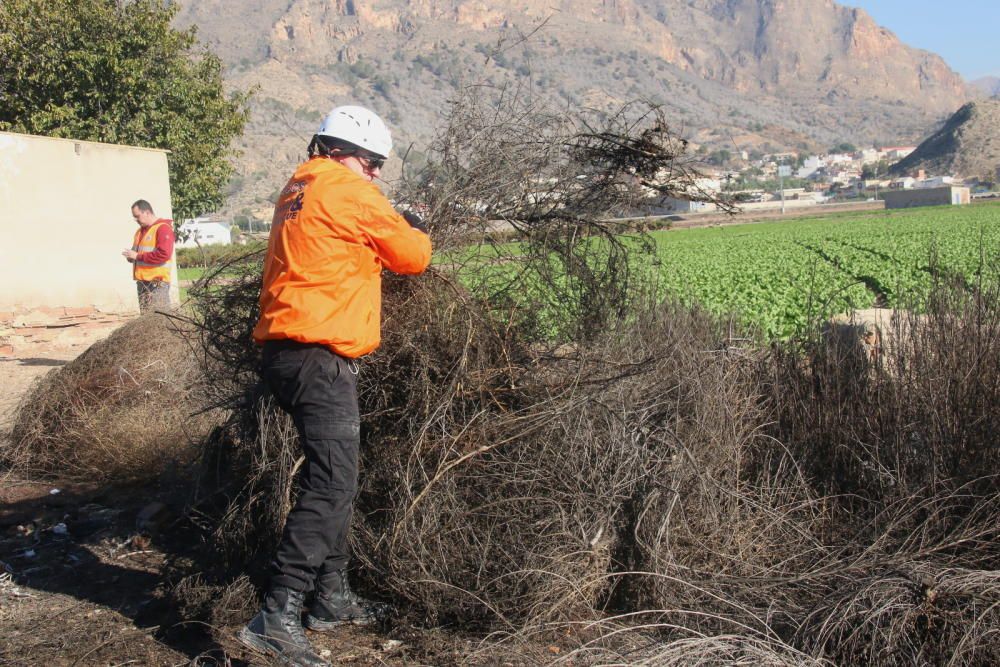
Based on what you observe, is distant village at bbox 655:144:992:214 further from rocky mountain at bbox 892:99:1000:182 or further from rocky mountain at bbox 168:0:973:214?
rocky mountain at bbox 892:99:1000:182

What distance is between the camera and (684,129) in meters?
4.81

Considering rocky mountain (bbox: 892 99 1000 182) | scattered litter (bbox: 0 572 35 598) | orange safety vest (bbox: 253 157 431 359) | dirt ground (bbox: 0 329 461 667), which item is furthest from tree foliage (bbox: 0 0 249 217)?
rocky mountain (bbox: 892 99 1000 182)

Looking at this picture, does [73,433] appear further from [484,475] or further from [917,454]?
[917,454]

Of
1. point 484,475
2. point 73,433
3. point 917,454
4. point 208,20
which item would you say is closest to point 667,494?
point 484,475

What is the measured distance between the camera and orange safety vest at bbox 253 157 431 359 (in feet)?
12.0

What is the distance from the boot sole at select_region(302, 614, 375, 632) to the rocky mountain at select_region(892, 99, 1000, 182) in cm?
14838

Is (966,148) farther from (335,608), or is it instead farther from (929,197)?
(335,608)

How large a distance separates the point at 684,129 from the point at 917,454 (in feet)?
6.51

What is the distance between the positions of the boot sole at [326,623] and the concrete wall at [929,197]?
3554 inches

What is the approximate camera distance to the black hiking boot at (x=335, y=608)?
3990mm

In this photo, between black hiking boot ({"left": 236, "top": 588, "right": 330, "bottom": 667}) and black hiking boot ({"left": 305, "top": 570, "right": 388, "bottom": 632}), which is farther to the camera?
black hiking boot ({"left": 305, "top": 570, "right": 388, "bottom": 632})

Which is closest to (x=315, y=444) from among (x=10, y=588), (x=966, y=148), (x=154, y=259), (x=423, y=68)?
(x=10, y=588)

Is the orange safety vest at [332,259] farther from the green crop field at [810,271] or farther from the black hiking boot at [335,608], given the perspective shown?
the green crop field at [810,271]

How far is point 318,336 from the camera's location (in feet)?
11.9
